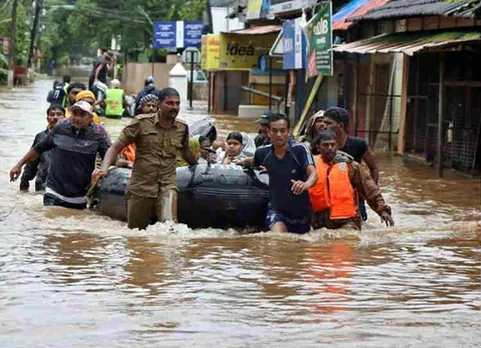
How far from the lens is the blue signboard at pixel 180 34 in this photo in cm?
5912

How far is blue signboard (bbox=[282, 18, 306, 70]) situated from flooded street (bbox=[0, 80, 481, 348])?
13.9 m

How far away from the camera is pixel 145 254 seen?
400 inches

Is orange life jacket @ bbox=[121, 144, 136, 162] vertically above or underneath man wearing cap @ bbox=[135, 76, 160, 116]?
underneath

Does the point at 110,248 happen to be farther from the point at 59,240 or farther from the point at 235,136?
the point at 235,136

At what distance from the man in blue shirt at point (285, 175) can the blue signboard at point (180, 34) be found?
158 ft

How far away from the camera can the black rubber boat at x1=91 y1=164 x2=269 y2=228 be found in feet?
38.7

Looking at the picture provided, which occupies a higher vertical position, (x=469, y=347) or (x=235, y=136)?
(x=235, y=136)

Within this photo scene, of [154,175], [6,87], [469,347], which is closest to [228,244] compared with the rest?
[154,175]

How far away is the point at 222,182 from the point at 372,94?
1301 centimetres

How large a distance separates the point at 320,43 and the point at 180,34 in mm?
35390

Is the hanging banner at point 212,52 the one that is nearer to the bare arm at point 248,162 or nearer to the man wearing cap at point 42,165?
the man wearing cap at point 42,165

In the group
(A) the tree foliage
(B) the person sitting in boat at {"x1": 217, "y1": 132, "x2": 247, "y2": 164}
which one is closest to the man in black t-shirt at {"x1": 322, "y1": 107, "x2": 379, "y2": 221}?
(B) the person sitting in boat at {"x1": 217, "y1": 132, "x2": 247, "y2": 164}

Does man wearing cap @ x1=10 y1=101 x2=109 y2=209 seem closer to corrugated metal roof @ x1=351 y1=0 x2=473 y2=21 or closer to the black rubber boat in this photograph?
the black rubber boat

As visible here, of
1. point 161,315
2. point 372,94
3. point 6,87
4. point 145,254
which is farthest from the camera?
point 6,87
